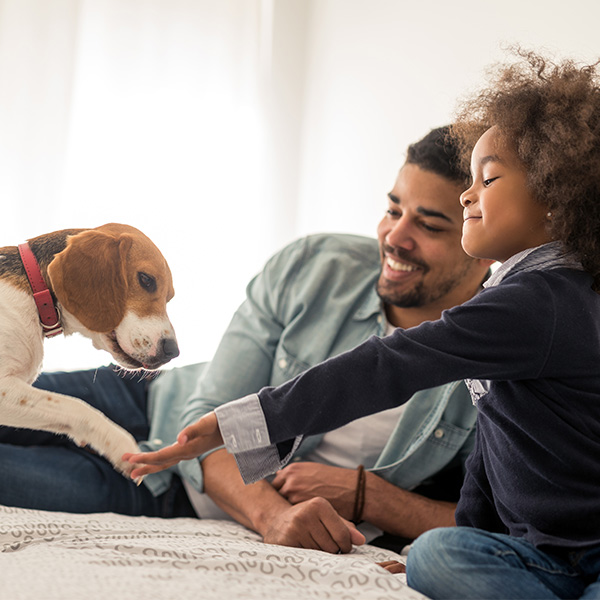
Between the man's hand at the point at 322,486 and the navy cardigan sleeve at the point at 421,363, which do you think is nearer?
the navy cardigan sleeve at the point at 421,363

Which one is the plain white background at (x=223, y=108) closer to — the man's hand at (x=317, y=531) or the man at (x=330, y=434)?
the man at (x=330, y=434)

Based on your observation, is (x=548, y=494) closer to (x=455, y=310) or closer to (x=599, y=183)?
(x=455, y=310)

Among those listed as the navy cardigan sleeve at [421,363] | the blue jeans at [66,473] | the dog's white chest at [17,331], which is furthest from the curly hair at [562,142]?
the blue jeans at [66,473]

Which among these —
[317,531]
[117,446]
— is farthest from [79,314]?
[317,531]

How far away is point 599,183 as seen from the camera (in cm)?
92

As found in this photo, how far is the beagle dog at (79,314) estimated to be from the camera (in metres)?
0.83

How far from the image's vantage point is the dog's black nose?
88 cm

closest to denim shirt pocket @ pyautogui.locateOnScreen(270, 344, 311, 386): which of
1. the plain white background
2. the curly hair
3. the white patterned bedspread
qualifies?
the plain white background

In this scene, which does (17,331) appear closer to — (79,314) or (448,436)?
(79,314)

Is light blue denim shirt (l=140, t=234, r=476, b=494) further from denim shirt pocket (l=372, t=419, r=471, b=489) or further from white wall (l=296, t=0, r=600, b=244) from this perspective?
white wall (l=296, t=0, r=600, b=244)

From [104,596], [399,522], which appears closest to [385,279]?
[399,522]

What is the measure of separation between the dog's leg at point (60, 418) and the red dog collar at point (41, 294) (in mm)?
78

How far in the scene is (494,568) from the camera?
0.79m

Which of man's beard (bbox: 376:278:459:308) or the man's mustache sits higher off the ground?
the man's mustache
